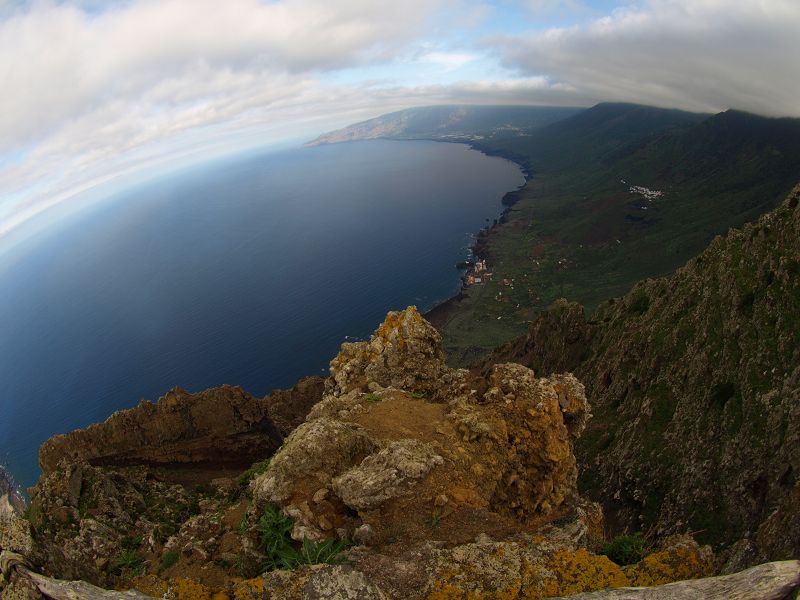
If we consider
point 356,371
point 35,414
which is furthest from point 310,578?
point 35,414

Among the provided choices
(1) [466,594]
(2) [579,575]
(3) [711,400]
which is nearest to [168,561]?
(1) [466,594]

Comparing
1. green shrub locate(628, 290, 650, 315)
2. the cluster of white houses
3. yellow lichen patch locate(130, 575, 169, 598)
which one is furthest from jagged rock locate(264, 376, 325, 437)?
the cluster of white houses

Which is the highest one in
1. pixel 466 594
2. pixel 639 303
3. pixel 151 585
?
pixel 466 594

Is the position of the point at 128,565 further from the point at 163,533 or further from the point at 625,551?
the point at 625,551

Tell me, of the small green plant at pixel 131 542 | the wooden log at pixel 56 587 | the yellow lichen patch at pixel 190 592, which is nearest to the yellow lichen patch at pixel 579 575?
the yellow lichen patch at pixel 190 592

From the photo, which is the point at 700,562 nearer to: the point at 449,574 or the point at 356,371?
the point at 449,574

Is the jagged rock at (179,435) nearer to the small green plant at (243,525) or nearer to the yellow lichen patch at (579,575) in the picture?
the small green plant at (243,525)
